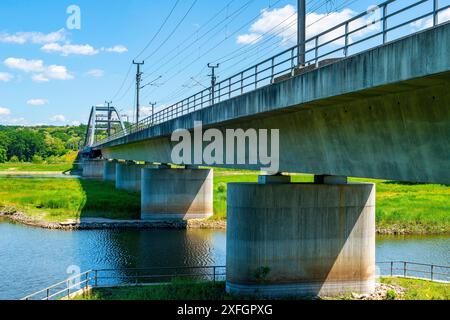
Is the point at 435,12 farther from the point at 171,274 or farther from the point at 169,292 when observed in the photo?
the point at 171,274

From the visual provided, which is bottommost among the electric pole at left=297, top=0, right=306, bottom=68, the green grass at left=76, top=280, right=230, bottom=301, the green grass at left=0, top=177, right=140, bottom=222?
the green grass at left=76, top=280, right=230, bottom=301

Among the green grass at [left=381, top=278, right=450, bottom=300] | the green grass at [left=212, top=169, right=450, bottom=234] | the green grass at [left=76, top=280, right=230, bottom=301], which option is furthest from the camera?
the green grass at [left=212, top=169, right=450, bottom=234]

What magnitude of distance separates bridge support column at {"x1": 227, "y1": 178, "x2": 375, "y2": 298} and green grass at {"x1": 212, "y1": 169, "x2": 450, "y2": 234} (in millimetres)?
20163

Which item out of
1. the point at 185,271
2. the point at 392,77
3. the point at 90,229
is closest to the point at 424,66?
the point at 392,77

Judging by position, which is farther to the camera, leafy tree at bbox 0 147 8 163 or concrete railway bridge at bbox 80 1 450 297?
leafy tree at bbox 0 147 8 163

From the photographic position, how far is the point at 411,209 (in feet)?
153

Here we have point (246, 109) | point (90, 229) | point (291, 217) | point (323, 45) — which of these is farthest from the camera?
point (90, 229)

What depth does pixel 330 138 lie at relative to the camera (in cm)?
1594

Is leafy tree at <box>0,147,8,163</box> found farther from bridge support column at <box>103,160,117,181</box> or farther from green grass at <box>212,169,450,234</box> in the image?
green grass at <box>212,169,450,234</box>

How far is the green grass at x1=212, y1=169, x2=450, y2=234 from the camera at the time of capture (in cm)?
4119

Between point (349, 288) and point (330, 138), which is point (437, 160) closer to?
point (330, 138)

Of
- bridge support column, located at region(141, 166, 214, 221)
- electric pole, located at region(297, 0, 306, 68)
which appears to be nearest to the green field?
bridge support column, located at region(141, 166, 214, 221)

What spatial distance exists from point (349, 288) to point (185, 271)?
9145 mm

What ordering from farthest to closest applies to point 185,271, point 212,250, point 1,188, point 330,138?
point 1,188 < point 212,250 < point 185,271 < point 330,138
